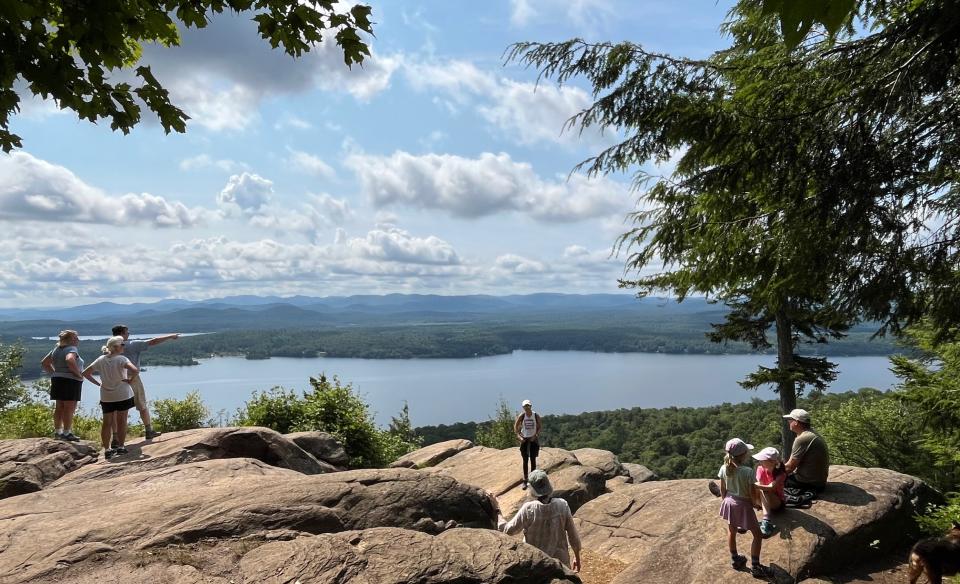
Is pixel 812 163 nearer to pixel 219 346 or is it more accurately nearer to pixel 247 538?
pixel 247 538

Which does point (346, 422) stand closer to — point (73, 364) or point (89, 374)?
point (89, 374)

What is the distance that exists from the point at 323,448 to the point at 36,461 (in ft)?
15.5

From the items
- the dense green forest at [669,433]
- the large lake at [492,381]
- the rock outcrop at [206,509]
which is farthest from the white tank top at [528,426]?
the large lake at [492,381]

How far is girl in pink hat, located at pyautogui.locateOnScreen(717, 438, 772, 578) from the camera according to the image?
6.29 meters

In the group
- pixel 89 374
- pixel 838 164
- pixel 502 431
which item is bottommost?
pixel 502 431

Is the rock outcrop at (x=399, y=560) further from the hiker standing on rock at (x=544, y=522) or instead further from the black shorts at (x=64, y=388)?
the black shorts at (x=64, y=388)

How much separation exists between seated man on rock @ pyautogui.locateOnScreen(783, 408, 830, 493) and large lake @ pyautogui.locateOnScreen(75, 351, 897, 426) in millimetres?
76738

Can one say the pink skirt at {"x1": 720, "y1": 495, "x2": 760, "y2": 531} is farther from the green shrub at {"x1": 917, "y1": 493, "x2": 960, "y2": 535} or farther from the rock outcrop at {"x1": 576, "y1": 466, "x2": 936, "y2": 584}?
the green shrub at {"x1": 917, "y1": 493, "x2": 960, "y2": 535}

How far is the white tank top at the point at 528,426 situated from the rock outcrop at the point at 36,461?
7.66 meters

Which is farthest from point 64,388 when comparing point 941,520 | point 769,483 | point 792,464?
point 941,520

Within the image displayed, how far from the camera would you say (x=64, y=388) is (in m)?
8.75

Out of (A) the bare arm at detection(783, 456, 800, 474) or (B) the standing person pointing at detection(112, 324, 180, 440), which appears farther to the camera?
(B) the standing person pointing at detection(112, 324, 180, 440)

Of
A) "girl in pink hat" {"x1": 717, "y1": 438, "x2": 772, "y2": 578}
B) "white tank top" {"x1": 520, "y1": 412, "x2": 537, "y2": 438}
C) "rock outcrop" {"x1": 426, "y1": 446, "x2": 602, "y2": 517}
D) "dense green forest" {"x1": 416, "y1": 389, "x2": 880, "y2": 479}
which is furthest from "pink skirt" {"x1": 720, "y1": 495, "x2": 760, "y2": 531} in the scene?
"dense green forest" {"x1": 416, "y1": 389, "x2": 880, "y2": 479}

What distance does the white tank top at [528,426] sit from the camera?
1177 centimetres
